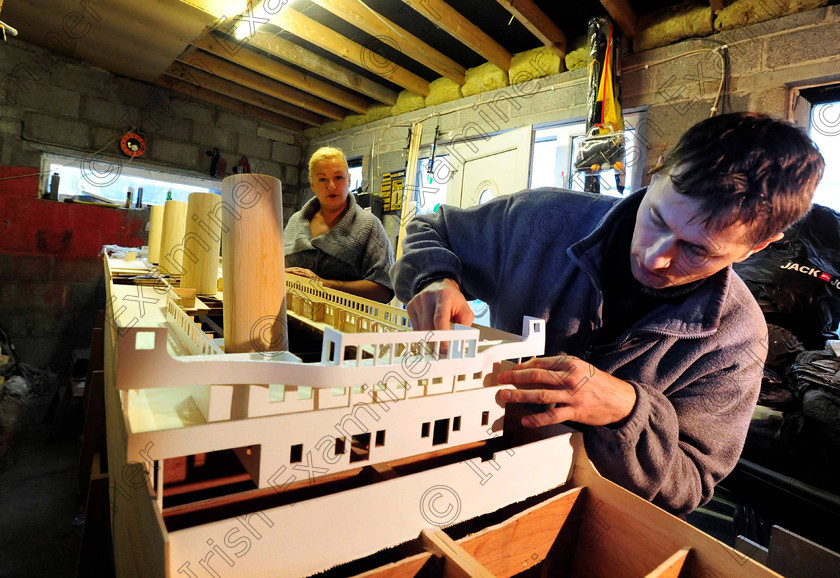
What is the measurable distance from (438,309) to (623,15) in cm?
295

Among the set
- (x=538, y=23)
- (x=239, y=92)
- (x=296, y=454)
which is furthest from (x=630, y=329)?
(x=239, y=92)

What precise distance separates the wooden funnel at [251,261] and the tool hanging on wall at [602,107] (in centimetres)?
252

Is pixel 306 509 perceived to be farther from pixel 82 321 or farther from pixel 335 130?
pixel 335 130

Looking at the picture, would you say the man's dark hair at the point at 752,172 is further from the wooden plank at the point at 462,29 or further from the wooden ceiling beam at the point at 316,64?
the wooden ceiling beam at the point at 316,64

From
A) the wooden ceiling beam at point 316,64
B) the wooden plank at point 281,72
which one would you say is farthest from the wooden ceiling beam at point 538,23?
the wooden plank at point 281,72

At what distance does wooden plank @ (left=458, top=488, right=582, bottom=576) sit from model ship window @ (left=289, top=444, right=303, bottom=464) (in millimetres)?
240

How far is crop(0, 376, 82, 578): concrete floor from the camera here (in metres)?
1.97

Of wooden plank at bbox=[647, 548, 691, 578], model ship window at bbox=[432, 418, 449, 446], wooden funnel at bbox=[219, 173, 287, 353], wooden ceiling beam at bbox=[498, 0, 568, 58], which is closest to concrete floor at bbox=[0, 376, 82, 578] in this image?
wooden funnel at bbox=[219, 173, 287, 353]

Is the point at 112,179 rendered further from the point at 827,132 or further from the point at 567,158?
the point at 827,132

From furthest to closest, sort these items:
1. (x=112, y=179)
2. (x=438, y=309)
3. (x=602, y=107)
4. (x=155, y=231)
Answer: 1. (x=112, y=179)
2. (x=602, y=107)
3. (x=155, y=231)
4. (x=438, y=309)

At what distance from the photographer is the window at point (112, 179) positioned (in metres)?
4.43

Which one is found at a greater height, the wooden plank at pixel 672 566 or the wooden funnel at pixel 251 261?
the wooden funnel at pixel 251 261

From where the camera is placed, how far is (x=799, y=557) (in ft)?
2.62

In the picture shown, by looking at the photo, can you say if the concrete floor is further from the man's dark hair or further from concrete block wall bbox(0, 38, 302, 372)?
the man's dark hair
